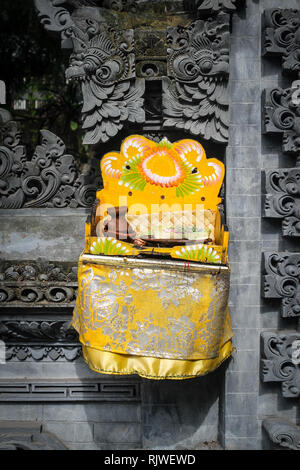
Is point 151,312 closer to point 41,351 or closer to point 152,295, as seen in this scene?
point 152,295

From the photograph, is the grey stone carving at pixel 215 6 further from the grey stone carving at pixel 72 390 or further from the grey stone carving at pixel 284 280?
the grey stone carving at pixel 72 390

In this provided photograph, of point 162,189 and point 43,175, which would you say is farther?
point 43,175

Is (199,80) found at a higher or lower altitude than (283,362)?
higher

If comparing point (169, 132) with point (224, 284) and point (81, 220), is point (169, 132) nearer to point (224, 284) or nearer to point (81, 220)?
point (81, 220)

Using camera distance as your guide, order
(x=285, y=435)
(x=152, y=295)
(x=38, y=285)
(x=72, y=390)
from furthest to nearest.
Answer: (x=72, y=390) → (x=38, y=285) → (x=285, y=435) → (x=152, y=295)

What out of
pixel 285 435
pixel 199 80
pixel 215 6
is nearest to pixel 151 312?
pixel 285 435

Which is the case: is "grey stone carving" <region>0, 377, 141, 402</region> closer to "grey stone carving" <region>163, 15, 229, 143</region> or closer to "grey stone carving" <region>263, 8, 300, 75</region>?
"grey stone carving" <region>163, 15, 229, 143</region>

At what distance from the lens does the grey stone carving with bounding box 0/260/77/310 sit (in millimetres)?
4562

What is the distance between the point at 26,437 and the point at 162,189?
2821mm

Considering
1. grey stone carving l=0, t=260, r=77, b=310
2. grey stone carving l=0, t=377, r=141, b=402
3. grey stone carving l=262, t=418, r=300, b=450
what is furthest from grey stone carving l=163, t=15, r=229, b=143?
grey stone carving l=262, t=418, r=300, b=450

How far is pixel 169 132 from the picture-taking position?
4.57m

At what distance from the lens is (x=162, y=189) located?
13.9 feet
